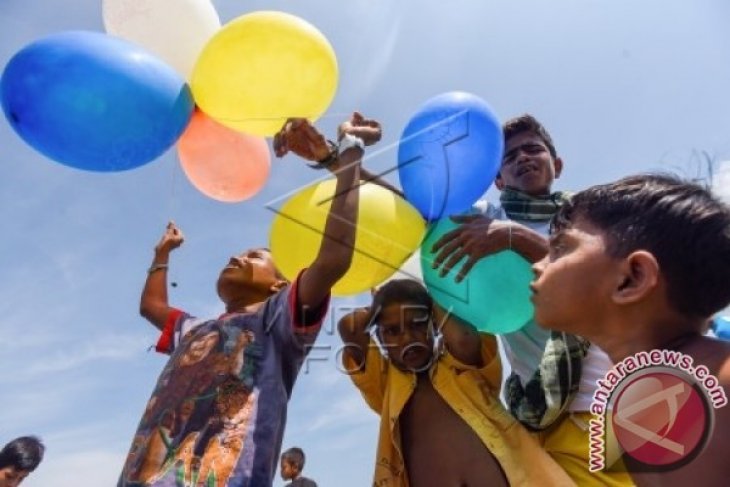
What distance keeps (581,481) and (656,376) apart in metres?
0.97

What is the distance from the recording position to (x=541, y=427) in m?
2.05

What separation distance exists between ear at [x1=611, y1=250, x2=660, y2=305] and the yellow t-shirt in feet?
3.02

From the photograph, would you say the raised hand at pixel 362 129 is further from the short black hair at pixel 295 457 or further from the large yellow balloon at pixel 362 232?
the short black hair at pixel 295 457

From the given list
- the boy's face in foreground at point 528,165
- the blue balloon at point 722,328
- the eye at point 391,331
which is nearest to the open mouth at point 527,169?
the boy's face in foreground at point 528,165

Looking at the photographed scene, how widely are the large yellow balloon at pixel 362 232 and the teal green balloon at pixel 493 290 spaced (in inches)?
4.9

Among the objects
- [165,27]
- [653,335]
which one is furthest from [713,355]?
[165,27]

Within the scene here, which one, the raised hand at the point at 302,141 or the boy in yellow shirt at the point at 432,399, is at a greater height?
the raised hand at the point at 302,141

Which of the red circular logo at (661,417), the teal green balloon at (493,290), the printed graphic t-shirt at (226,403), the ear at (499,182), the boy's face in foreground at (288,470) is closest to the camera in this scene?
the red circular logo at (661,417)

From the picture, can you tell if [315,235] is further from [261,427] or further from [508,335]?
[508,335]

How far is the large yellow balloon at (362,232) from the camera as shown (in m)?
2.03

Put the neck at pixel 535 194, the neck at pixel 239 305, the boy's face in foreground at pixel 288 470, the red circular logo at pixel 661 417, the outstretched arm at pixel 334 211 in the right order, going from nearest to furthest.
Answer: the red circular logo at pixel 661 417
the outstretched arm at pixel 334 211
the neck at pixel 239 305
the neck at pixel 535 194
the boy's face in foreground at pixel 288 470

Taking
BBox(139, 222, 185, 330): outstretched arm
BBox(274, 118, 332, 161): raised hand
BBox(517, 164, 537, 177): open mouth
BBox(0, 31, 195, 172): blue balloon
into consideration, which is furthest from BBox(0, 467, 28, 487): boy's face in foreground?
BBox(517, 164, 537, 177): open mouth

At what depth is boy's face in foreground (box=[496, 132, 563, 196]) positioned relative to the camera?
2.54 meters

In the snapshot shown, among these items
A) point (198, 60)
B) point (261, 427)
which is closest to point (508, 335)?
point (261, 427)
